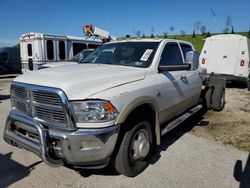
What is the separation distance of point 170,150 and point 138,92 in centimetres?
167

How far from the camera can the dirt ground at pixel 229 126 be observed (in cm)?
490

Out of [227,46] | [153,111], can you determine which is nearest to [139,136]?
[153,111]

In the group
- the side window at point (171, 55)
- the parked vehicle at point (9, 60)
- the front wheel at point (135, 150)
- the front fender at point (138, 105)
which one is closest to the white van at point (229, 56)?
the side window at point (171, 55)

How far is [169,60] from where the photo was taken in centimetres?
438

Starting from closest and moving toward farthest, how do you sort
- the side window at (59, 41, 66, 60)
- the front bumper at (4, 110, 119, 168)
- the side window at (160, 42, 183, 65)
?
the front bumper at (4, 110, 119, 168)
the side window at (160, 42, 183, 65)
the side window at (59, 41, 66, 60)

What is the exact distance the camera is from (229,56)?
11.2 m

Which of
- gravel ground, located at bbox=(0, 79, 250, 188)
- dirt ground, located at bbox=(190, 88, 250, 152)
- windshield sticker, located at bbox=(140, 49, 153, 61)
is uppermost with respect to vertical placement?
windshield sticker, located at bbox=(140, 49, 153, 61)

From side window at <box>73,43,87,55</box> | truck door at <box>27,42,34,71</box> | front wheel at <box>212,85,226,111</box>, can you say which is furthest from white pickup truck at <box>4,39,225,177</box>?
side window at <box>73,43,87,55</box>

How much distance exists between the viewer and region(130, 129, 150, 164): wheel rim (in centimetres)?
336

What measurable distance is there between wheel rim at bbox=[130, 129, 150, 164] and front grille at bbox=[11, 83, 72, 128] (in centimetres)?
109

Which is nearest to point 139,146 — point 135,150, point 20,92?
point 135,150

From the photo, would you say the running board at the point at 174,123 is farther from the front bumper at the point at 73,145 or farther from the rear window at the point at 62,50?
the rear window at the point at 62,50

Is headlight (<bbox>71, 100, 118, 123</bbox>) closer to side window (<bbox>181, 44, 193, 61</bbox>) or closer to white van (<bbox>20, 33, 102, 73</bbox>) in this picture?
side window (<bbox>181, 44, 193, 61</bbox>)

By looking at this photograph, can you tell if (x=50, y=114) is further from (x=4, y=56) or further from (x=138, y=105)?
(x=4, y=56)
